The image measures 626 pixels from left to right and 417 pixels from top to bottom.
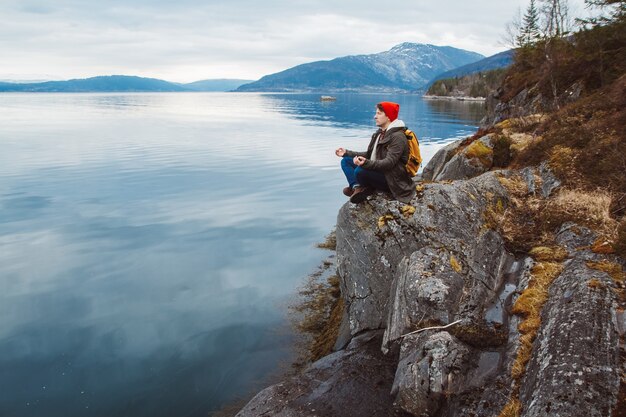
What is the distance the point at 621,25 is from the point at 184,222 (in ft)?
106

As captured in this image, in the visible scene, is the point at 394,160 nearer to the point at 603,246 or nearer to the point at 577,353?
the point at 603,246

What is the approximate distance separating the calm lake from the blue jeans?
648cm

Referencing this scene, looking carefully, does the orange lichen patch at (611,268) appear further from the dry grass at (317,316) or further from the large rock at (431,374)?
the dry grass at (317,316)

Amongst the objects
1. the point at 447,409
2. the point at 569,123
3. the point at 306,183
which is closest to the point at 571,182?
the point at 569,123

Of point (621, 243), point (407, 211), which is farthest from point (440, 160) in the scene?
point (621, 243)

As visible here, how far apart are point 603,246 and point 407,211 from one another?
4.33 meters

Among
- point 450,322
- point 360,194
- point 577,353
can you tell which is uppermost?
point 360,194

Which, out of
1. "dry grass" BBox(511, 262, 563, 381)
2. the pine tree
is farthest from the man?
the pine tree

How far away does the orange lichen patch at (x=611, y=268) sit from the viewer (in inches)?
296

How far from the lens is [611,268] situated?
786 centimetres

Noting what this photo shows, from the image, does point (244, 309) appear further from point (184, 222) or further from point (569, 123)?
point (569, 123)

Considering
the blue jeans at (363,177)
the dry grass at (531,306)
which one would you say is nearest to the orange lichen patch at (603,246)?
the dry grass at (531,306)

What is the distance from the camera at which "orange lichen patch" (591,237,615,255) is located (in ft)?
27.7

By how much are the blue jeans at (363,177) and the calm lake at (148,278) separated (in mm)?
6481
